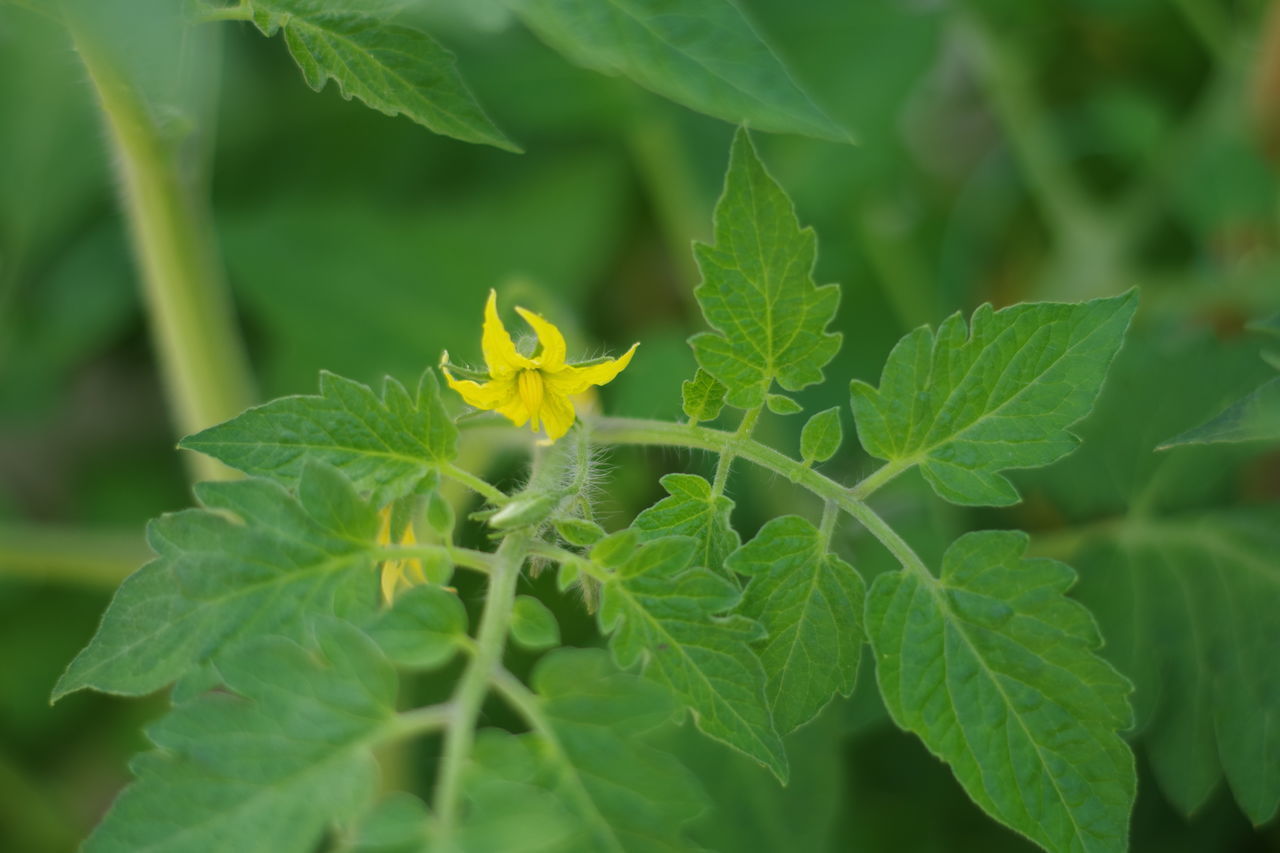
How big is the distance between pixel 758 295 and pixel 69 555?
88cm

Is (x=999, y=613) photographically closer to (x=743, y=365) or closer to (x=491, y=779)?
(x=743, y=365)

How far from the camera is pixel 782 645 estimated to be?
66 cm

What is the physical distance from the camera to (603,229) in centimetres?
171

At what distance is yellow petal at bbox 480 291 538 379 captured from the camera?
64cm

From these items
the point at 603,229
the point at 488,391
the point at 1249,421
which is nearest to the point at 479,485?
the point at 488,391

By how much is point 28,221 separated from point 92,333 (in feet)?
0.59

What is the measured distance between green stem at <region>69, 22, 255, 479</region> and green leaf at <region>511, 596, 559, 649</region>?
494mm

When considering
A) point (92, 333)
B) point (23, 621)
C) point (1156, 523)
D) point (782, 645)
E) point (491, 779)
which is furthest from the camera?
point (92, 333)

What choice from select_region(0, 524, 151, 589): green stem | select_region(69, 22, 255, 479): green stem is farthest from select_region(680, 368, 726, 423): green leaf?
select_region(0, 524, 151, 589): green stem

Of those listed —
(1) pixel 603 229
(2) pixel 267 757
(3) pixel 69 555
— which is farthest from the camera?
(1) pixel 603 229

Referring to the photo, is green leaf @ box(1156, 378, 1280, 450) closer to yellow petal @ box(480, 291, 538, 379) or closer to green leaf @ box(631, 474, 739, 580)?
green leaf @ box(631, 474, 739, 580)

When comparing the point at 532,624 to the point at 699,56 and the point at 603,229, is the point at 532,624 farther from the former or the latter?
the point at 603,229

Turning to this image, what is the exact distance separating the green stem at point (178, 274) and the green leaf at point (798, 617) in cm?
55

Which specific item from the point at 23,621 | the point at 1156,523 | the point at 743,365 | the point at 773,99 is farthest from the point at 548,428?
the point at 23,621
